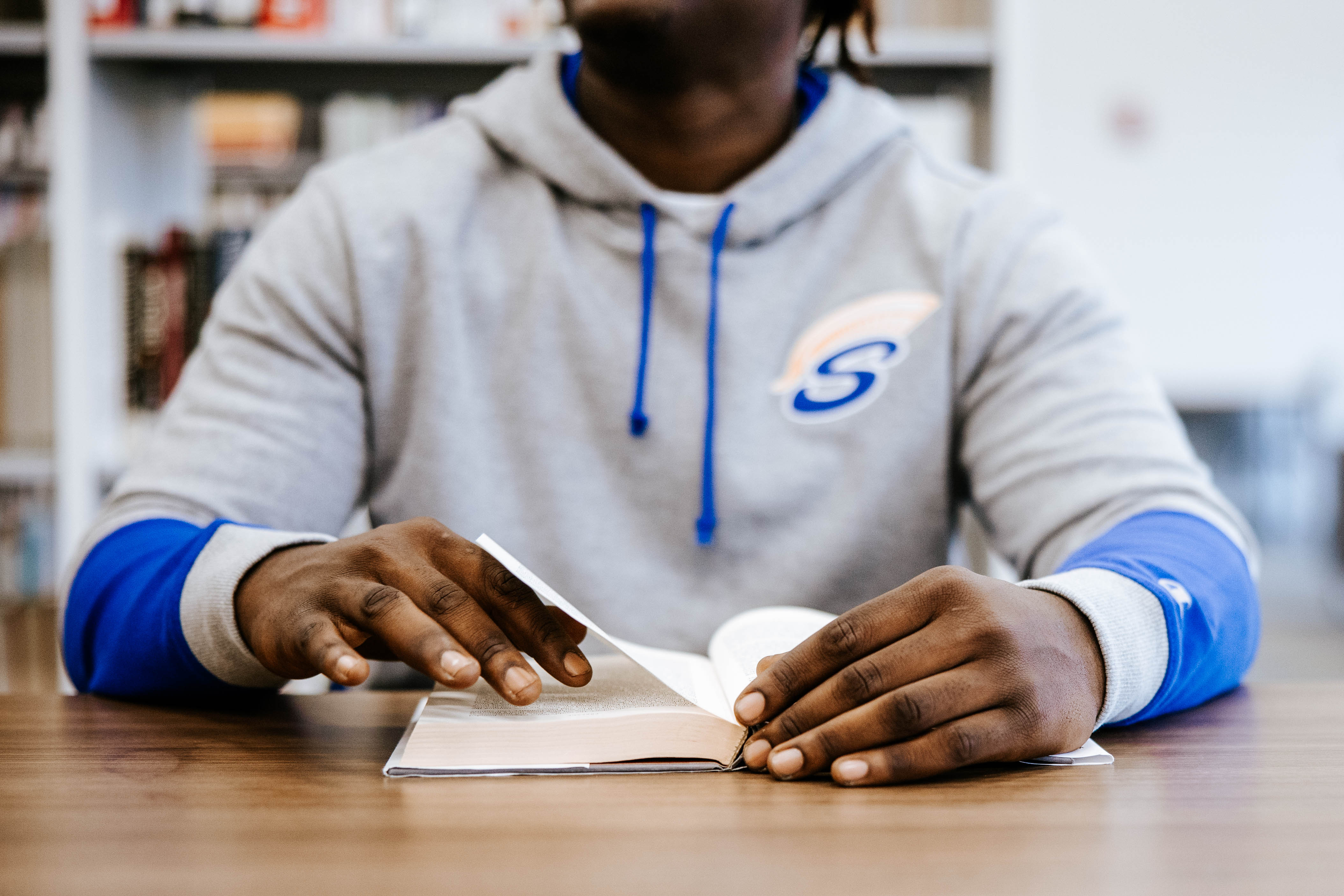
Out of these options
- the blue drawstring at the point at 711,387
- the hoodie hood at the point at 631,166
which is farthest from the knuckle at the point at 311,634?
the hoodie hood at the point at 631,166

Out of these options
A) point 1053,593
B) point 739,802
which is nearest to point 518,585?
point 739,802

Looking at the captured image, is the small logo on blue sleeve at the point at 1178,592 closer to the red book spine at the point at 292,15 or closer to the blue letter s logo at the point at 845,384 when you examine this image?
the blue letter s logo at the point at 845,384

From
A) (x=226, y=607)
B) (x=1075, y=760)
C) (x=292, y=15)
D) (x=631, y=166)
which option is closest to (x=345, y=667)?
(x=226, y=607)

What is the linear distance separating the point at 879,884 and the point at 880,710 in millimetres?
134

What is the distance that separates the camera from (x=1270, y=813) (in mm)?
498

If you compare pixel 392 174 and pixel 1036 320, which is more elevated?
pixel 392 174

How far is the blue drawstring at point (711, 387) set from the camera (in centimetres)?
97

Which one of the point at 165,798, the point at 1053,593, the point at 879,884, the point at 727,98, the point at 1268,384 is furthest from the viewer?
the point at 1268,384

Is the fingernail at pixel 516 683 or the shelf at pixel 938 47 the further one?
the shelf at pixel 938 47

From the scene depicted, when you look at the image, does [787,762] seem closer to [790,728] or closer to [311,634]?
[790,728]

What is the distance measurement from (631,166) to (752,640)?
1.91 feet

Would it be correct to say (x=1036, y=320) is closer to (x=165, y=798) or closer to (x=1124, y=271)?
(x=165, y=798)

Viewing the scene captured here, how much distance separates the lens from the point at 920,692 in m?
0.54

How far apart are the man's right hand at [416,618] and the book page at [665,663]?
0.02 meters
